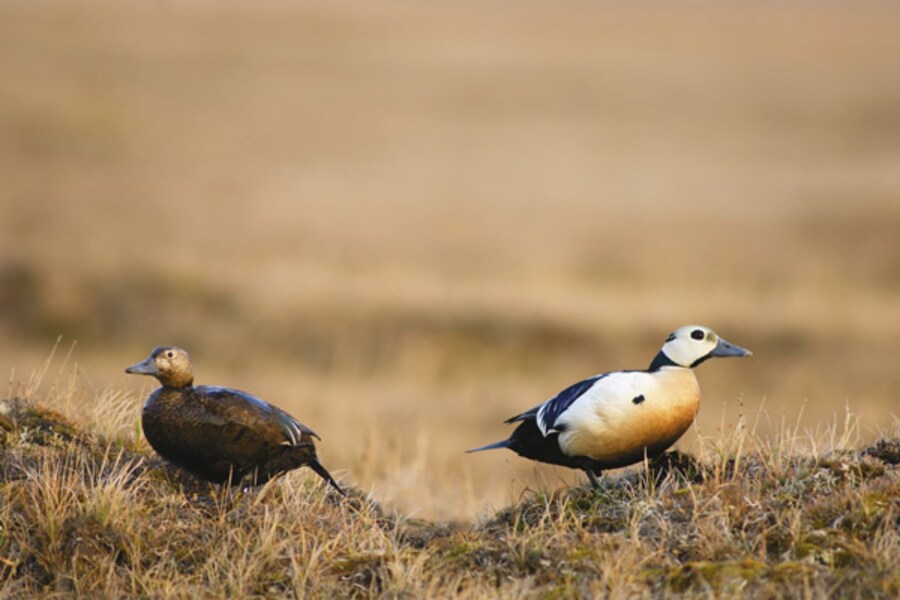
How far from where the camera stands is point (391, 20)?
179 feet

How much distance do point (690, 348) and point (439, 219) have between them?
69.7ft

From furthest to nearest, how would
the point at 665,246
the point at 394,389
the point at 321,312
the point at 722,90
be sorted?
the point at 722,90 < the point at 665,246 < the point at 321,312 < the point at 394,389

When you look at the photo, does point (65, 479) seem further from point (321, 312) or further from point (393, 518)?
point (321, 312)

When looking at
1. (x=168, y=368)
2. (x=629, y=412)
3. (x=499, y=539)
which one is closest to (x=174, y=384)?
(x=168, y=368)

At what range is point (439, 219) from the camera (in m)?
27.5

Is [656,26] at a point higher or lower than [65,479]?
higher

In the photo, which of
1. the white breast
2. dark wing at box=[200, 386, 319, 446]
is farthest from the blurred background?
dark wing at box=[200, 386, 319, 446]

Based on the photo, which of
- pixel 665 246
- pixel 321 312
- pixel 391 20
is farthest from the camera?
pixel 391 20

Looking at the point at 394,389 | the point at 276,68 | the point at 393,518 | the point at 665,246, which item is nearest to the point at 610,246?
the point at 665,246

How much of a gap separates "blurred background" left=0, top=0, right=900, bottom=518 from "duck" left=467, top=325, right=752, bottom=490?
1.21 feet

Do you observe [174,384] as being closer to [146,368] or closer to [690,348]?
[146,368]

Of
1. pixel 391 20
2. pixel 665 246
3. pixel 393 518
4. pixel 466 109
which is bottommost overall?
pixel 393 518

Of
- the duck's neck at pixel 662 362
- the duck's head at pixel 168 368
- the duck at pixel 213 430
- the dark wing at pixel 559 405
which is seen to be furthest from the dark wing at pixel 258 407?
the duck's neck at pixel 662 362

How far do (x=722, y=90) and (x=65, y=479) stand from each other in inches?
1545
